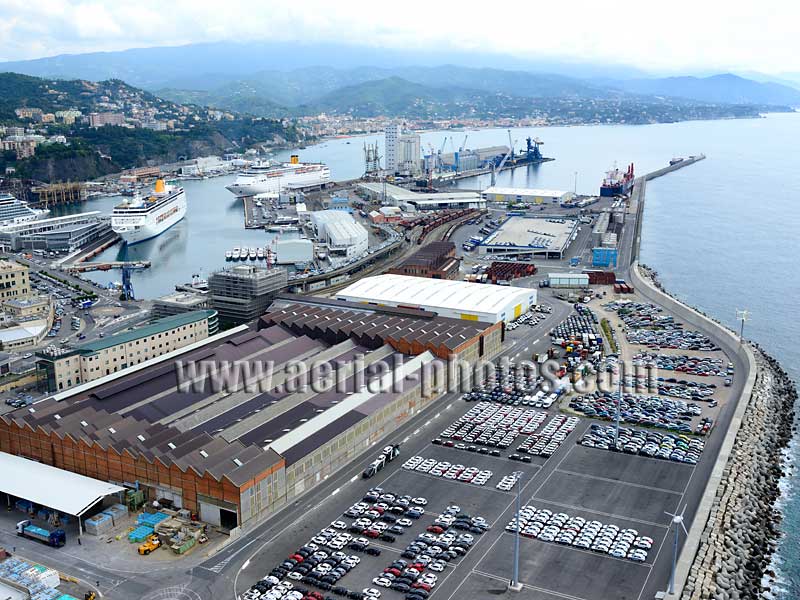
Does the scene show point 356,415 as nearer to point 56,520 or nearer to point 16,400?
point 56,520

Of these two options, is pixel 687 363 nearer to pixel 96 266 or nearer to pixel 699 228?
pixel 96 266

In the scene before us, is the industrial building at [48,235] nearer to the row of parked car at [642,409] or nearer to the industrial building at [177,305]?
the industrial building at [177,305]

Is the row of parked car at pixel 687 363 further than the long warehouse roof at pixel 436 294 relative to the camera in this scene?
No

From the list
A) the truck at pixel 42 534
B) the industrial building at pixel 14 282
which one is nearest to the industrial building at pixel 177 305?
the industrial building at pixel 14 282

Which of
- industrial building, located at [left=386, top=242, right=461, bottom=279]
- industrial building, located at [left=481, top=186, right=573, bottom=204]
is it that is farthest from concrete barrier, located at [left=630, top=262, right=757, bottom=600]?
industrial building, located at [left=481, top=186, right=573, bottom=204]

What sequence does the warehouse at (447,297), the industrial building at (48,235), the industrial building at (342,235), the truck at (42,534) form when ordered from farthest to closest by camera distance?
the industrial building at (48,235) → the industrial building at (342,235) → the warehouse at (447,297) → the truck at (42,534)

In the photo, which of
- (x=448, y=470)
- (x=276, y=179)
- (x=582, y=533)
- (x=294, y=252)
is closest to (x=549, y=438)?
(x=448, y=470)
